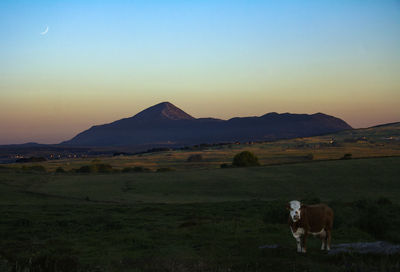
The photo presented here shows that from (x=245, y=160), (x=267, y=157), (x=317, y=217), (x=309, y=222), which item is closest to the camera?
(x=309, y=222)

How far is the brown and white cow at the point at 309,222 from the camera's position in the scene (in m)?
15.3

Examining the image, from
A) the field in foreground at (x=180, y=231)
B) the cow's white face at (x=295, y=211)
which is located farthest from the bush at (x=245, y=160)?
the cow's white face at (x=295, y=211)

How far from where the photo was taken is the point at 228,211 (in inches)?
1281

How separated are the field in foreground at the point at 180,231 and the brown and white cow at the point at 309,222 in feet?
2.19

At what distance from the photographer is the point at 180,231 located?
880 inches

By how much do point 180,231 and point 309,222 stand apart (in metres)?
8.71

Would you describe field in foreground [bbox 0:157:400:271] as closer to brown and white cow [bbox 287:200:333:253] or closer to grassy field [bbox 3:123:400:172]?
brown and white cow [bbox 287:200:333:253]

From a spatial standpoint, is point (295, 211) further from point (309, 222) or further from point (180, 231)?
point (180, 231)

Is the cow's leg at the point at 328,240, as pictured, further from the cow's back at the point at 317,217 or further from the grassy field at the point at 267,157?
the grassy field at the point at 267,157

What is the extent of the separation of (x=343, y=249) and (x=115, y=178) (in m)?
55.3

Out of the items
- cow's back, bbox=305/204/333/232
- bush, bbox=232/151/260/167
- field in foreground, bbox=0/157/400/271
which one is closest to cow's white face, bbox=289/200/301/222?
cow's back, bbox=305/204/333/232

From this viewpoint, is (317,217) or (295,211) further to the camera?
(317,217)

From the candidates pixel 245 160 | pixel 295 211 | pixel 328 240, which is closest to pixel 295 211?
pixel 295 211

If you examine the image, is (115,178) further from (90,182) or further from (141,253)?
(141,253)
